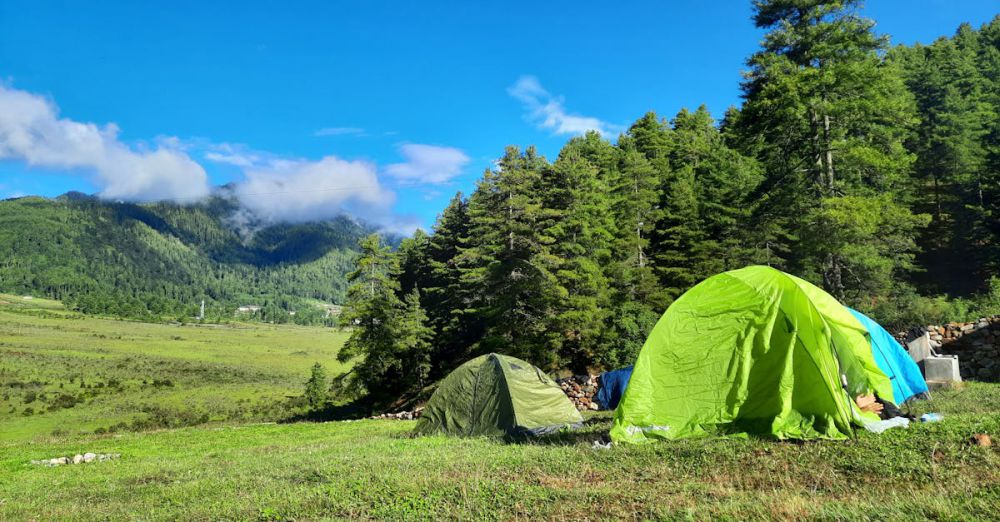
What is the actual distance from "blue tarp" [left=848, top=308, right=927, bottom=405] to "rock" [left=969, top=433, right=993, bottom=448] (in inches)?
159

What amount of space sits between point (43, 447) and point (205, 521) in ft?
50.0

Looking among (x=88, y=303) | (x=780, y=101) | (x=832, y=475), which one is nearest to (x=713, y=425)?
(x=832, y=475)

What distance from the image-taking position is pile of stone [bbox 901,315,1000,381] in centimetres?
1652

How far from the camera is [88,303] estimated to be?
193 metres

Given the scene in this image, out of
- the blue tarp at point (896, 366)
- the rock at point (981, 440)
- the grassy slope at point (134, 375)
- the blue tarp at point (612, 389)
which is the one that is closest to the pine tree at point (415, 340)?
the grassy slope at point (134, 375)

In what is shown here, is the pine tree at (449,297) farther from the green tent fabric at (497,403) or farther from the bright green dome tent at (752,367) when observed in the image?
the bright green dome tent at (752,367)

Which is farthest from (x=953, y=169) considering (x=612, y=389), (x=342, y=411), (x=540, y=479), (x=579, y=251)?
(x=342, y=411)

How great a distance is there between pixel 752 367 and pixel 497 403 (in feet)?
23.6

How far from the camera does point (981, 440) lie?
22.0 feet

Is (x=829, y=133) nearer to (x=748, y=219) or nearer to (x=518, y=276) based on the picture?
(x=748, y=219)

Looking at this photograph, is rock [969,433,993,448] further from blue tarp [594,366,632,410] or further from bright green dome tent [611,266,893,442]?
blue tarp [594,366,632,410]

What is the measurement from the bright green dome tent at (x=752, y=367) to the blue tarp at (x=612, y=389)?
31.4 feet

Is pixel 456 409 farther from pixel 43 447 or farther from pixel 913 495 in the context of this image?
pixel 43 447

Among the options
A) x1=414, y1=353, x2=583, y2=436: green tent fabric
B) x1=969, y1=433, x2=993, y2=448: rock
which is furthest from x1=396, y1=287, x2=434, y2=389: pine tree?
x1=969, y1=433, x2=993, y2=448: rock
